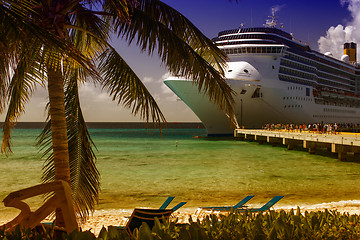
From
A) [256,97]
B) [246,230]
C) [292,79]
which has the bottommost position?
[246,230]

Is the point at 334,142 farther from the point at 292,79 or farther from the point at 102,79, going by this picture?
the point at 292,79

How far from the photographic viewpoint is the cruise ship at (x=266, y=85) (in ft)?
131

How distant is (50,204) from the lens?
9.16ft

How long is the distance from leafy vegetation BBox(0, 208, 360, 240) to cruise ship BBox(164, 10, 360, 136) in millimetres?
32929

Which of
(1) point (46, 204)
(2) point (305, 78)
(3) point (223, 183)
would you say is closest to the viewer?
(1) point (46, 204)

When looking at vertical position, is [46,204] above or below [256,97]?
below

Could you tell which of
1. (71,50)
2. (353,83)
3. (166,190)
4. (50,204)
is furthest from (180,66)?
(353,83)

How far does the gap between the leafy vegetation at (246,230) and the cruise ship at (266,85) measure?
32929mm

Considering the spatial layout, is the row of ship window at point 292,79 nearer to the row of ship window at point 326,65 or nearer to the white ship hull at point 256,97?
the white ship hull at point 256,97

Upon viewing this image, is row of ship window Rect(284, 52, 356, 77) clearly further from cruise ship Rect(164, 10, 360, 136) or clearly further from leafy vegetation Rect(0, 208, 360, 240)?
leafy vegetation Rect(0, 208, 360, 240)

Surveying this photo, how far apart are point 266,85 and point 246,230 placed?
4021cm

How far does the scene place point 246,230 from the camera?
267 centimetres

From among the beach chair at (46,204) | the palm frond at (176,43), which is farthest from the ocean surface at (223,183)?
the beach chair at (46,204)

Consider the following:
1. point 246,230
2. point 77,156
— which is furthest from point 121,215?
point 246,230
